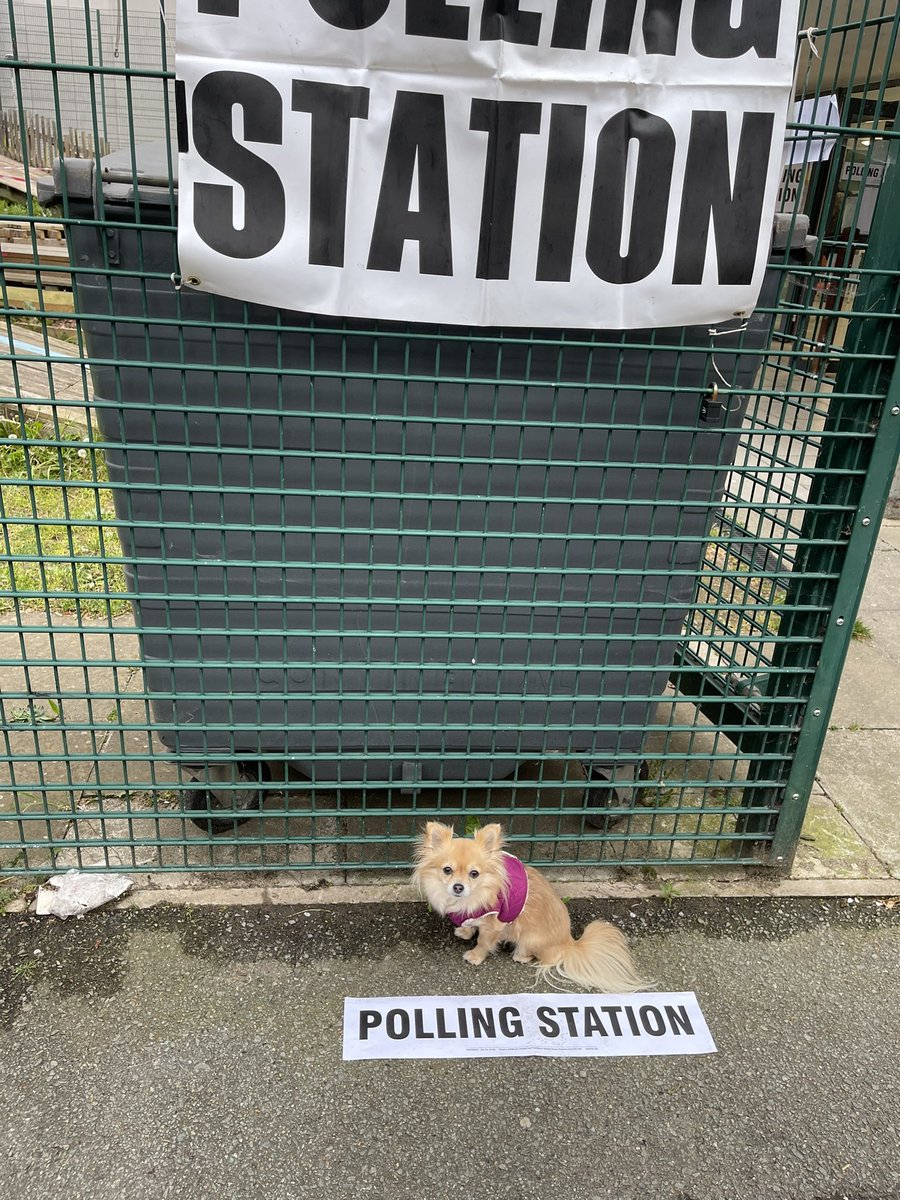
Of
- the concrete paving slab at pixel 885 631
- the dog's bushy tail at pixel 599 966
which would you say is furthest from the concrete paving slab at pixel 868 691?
the dog's bushy tail at pixel 599 966

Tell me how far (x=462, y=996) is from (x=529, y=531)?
132 cm

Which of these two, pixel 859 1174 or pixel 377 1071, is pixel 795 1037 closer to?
pixel 859 1174

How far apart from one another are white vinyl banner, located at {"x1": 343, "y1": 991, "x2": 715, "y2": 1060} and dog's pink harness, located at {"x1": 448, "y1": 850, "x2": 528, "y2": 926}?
8.6 inches

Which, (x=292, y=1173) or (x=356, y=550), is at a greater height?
(x=356, y=550)

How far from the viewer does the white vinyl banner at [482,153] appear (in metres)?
1.93

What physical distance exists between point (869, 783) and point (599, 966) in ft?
5.41

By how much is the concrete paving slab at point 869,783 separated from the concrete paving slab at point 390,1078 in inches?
20.4

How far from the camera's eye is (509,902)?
240 centimetres

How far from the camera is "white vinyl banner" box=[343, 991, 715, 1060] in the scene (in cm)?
226

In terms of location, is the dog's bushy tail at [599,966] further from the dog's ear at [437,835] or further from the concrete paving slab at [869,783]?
the concrete paving slab at [869,783]

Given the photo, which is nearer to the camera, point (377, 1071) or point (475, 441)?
point (377, 1071)

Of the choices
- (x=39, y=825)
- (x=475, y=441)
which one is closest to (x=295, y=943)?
(x=39, y=825)

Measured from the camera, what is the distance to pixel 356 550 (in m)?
2.43

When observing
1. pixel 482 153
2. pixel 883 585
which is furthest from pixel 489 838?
pixel 883 585
